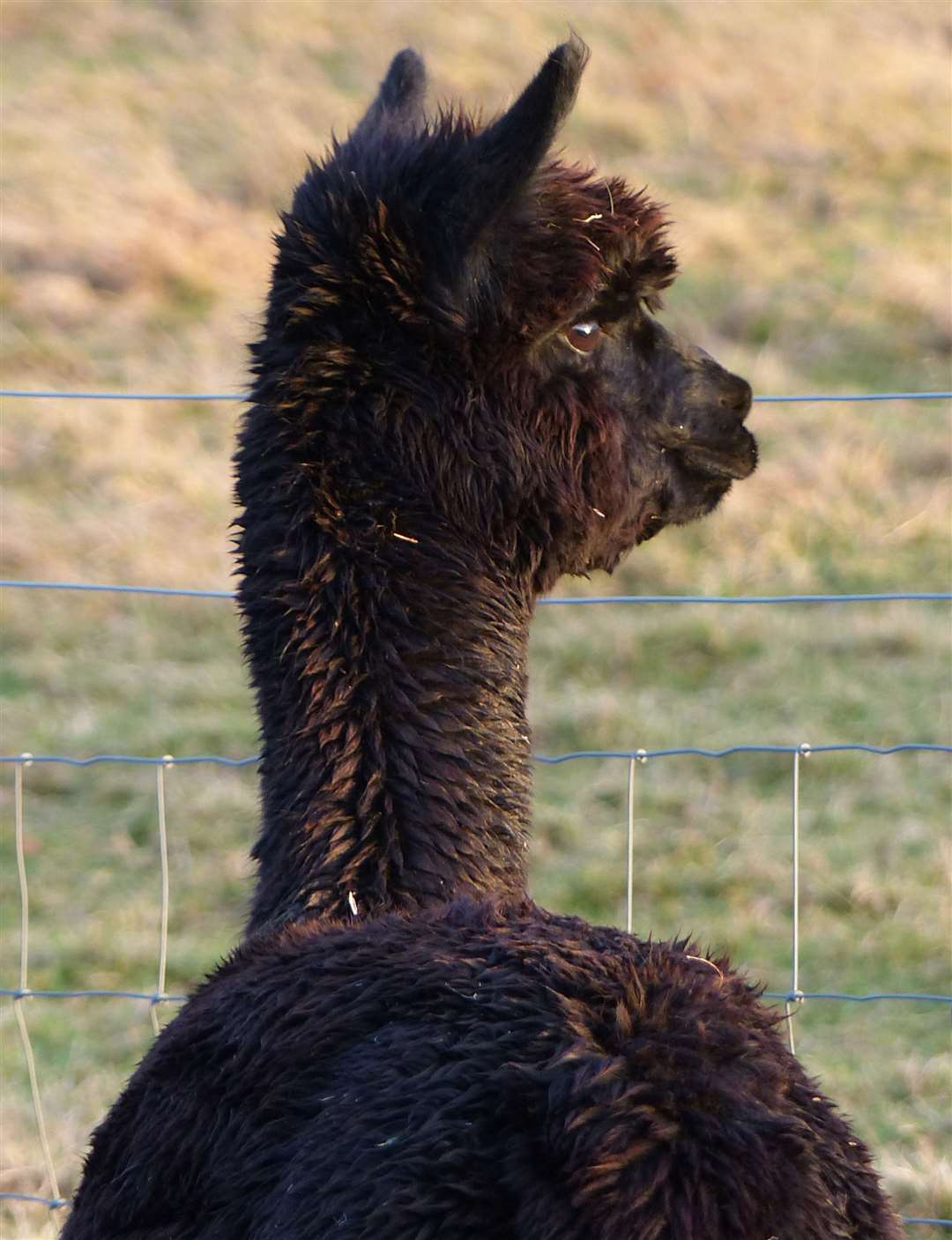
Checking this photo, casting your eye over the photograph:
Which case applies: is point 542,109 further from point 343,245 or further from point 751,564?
point 751,564

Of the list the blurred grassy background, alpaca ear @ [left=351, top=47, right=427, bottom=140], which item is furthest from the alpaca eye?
the blurred grassy background

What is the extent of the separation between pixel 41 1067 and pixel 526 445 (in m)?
2.66

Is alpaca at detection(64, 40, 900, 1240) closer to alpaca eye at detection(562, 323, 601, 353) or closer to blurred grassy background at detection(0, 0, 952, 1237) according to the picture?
alpaca eye at detection(562, 323, 601, 353)

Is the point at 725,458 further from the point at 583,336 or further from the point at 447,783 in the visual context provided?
the point at 447,783

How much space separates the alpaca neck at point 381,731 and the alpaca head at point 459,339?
7 centimetres

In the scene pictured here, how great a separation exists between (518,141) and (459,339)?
281 millimetres

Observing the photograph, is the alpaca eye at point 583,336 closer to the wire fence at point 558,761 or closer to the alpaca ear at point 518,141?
the alpaca ear at point 518,141

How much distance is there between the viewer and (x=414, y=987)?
1.62 metres

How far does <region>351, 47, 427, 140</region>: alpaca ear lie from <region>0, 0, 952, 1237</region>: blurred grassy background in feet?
0.54

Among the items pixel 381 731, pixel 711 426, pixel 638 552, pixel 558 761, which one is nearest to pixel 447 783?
pixel 381 731

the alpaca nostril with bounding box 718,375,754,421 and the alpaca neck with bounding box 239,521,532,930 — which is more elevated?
the alpaca nostril with bounding box 718,375,754,421

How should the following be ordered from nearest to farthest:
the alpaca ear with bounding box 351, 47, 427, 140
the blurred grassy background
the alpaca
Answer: the alpaca
the alpaca ear with bounding box 351, 47, 427, 140
the blurred grassy background

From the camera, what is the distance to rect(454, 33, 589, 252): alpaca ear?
84.3 inches

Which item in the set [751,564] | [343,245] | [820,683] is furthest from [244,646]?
[751,564]
